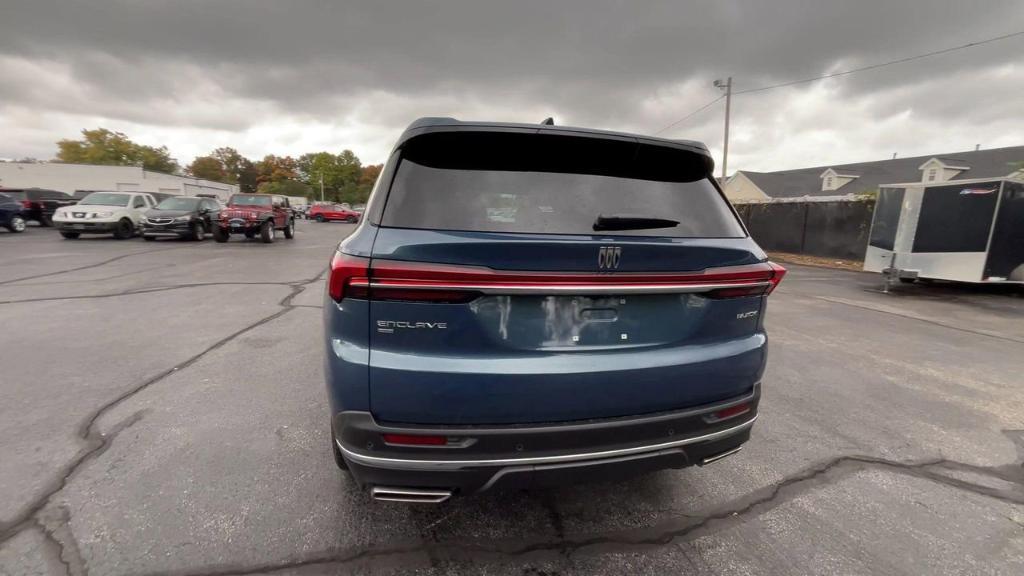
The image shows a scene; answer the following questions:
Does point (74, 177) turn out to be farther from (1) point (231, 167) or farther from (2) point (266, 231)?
(1) point (231, 167)

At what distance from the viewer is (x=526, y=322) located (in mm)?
1702

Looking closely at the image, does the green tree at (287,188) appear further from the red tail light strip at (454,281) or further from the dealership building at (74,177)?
the red tail light strip at (454,281)

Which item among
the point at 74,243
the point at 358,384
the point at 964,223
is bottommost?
the point at 74,243

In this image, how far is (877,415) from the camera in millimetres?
3570

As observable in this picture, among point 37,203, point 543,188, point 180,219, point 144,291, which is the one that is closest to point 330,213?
point 37,203

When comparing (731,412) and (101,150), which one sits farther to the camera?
(101,150)

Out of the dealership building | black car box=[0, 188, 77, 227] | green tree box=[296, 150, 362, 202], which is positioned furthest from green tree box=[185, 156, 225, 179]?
black car box=[0, 188, 77, 227]

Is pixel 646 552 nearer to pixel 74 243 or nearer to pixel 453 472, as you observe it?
pixel 453 472

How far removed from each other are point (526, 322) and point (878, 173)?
51.1m

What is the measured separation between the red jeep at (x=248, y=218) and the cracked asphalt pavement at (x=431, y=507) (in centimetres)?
1228

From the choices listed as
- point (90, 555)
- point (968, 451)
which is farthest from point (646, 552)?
point (968, 451)

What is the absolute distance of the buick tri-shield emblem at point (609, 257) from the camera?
1.73m

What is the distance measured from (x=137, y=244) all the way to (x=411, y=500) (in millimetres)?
18415

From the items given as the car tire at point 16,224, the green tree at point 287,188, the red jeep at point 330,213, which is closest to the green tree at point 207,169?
the green tree at point 287,188
